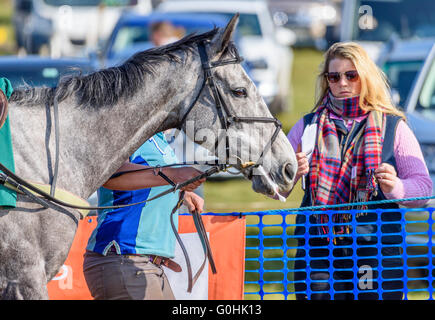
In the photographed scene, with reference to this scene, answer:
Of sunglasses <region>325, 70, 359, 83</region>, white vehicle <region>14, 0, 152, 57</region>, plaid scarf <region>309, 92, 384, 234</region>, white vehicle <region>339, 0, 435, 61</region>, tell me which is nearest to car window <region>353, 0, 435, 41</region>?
white vehicle <region>339, 0, 435, 61</region>

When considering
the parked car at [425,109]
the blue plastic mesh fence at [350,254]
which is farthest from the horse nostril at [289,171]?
the parked car at [425,109]

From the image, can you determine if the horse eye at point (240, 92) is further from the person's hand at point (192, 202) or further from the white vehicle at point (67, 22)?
the white vehicle at point (67, 22)

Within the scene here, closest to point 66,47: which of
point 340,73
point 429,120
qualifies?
point 429,120

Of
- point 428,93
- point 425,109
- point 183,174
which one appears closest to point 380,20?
point 428,93

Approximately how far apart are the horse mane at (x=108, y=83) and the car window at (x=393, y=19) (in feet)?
29.5

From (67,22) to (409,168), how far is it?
14.3 meters

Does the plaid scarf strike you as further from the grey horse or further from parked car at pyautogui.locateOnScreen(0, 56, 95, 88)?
parked car at pyautogui.locateOnScreen(0, 56, 95, 88)

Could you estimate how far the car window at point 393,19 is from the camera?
1211 centimetres

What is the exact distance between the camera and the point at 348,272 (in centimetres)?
435

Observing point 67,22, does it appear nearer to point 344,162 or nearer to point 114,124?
point 344,162

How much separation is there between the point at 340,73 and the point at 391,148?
55 centimetres

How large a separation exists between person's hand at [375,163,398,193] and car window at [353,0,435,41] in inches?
328

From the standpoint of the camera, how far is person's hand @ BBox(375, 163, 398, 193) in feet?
13.4

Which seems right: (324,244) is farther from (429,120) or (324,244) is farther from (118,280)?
(429,120)
